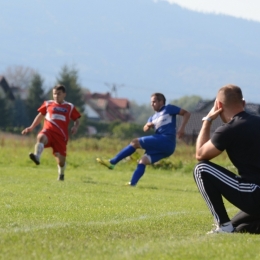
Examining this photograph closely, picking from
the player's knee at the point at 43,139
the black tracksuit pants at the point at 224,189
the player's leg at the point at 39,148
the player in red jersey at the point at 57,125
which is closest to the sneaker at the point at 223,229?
the black tracksuit pants at the point at 224,189

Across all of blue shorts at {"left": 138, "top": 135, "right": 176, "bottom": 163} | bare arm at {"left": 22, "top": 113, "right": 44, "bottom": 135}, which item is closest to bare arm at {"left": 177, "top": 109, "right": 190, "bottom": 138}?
blue shorts at {"left": 138, "top": 135, "right": 176, "bottom": 163}

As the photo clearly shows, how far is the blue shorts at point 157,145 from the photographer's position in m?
16.5

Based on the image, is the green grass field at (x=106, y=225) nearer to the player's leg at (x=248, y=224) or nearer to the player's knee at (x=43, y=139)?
the player's leg at (x=248, y=224)

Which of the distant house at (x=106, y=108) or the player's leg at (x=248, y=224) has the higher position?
the player's leg at (x=248, y=224)

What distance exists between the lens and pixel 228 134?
25.6ft

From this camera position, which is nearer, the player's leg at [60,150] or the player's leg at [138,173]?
the player's leg at [138,173]

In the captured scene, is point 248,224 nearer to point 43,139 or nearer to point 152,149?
point 152,149

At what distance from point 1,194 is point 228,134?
5.30m

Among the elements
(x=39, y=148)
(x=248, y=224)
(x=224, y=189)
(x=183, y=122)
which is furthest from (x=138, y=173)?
(x=224, y=189)

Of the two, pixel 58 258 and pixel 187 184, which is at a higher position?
pixel 58 258

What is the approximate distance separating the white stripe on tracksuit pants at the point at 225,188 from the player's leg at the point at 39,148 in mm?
9377

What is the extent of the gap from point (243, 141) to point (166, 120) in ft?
28.3

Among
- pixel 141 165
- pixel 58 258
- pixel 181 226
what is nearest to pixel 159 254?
pixel 58 258

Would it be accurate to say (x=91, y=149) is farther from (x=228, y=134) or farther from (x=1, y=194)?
(x=228, y=134)
